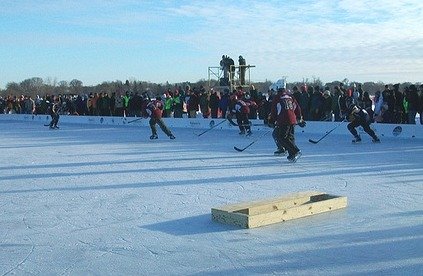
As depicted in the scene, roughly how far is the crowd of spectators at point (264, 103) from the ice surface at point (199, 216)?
4600 millimetres

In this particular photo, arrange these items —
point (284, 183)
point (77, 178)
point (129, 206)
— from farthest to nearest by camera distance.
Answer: point (77, 178)
point (284, 183)
point (129, 206)

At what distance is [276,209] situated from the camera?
6.40 metres

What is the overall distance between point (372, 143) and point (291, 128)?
13.7 ft

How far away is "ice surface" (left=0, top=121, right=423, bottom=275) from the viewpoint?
4.69m

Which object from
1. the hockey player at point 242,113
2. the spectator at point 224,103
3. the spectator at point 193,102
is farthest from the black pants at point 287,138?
the spectator at point 193,102

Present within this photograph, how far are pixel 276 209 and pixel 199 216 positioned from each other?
A: 906mm

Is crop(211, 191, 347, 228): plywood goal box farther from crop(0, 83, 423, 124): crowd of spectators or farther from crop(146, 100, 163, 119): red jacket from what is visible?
crop(146, 100, 163, 119): red jacket

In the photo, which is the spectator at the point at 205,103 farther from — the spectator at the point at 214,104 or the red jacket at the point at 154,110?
the red jacket at the point at 154,110

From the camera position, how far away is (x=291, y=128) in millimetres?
11188

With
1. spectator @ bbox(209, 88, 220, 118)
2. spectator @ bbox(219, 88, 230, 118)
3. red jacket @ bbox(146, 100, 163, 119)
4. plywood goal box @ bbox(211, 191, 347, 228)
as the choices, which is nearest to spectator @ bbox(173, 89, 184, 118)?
spectator @ bbox(209, 88, 220, 118)

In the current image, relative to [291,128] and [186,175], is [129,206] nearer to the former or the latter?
[186,175]

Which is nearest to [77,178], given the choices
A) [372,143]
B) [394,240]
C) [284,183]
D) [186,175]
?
[186,175]

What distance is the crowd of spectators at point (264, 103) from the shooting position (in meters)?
17.0

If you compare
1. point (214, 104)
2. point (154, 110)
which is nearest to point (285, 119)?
point (154, 110)
